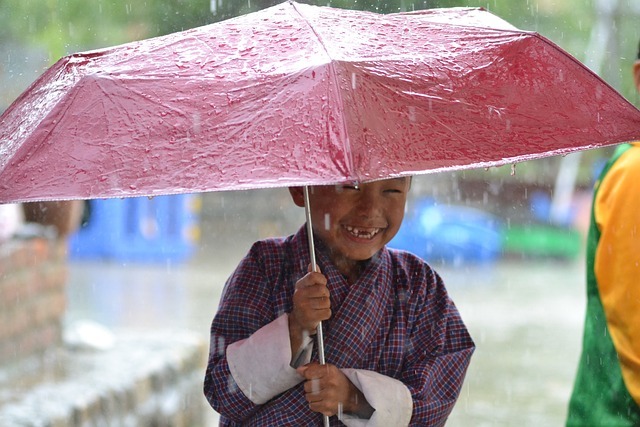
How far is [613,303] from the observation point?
2863mm

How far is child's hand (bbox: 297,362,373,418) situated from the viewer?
8.00 feet

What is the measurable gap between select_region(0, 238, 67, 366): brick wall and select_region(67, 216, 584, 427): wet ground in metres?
0.82

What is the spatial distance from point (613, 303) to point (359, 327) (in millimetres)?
771

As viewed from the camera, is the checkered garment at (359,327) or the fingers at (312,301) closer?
the fingers at (312,301)

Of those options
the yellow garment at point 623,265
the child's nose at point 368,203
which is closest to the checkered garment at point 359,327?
the child's nose at point 368,203

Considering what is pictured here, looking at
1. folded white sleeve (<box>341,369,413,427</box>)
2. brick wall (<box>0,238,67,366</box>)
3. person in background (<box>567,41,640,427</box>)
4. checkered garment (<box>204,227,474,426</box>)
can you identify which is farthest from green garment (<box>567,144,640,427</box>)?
brick wall (<box>0,238,67,366</box>)

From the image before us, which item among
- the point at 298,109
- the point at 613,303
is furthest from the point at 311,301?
the point at 613,303

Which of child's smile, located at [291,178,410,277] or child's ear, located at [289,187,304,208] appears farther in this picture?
child's ear, located at [289,187,304,208]

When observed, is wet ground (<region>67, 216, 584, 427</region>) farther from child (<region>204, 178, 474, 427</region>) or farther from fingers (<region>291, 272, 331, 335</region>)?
fingers (<region>291, 272, 331, 335</region>)

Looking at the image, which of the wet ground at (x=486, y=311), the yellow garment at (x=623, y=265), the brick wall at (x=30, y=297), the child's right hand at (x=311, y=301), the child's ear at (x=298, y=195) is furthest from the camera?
the wet ground at (x=486, y=311)

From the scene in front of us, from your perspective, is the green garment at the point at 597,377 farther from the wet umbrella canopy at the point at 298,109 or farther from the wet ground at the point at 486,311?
the wet ground at the point at 486,311

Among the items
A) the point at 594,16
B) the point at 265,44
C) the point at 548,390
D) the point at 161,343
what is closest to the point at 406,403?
the point at 265,44

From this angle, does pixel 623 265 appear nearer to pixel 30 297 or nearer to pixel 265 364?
pixel 265 364

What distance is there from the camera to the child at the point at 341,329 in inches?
97.8
